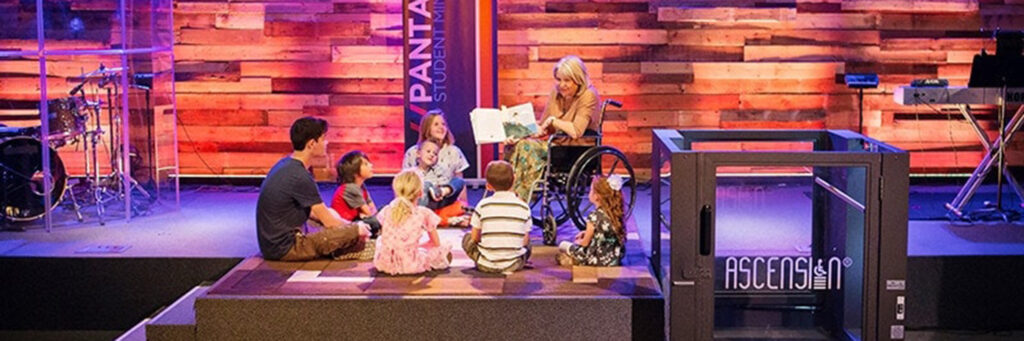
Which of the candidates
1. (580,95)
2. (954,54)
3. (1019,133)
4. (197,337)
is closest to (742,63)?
(954,54)

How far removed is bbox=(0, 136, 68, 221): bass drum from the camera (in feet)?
28.1

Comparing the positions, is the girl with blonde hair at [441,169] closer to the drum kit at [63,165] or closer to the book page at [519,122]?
the book page at [519,122]

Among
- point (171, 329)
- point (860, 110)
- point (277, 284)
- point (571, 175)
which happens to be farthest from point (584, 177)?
point (860, 110)

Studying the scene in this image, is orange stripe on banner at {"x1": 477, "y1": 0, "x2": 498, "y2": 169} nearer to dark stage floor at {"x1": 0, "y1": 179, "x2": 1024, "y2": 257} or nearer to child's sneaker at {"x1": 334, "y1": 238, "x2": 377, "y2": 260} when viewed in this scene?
dark stage floor at {"x1": 0, "y1": 179, "x2": 1024, "y2": 257}

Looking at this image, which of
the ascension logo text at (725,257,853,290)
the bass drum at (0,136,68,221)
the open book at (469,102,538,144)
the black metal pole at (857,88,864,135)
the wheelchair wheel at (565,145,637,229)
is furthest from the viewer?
the black metal pole at (857,88,864,135)

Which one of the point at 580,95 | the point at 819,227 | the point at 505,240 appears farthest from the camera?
the point at 580,95

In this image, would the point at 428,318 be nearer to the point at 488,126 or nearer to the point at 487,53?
the point at 488,126

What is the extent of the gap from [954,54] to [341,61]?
5153mm

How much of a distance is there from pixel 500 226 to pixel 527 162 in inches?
49.7

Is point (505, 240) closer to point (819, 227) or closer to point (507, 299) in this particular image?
point (507, 299)

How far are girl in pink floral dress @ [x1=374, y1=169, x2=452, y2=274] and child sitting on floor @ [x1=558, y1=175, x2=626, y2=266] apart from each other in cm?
81

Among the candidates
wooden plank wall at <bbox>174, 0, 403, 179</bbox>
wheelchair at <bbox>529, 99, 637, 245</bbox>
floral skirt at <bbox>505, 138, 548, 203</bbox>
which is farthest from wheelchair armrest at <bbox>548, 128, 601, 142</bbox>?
wooden plank wall at <bbox>174, 0, 403, 179</bbox>

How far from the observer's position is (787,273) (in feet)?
18.5

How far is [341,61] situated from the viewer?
10.7 metres
